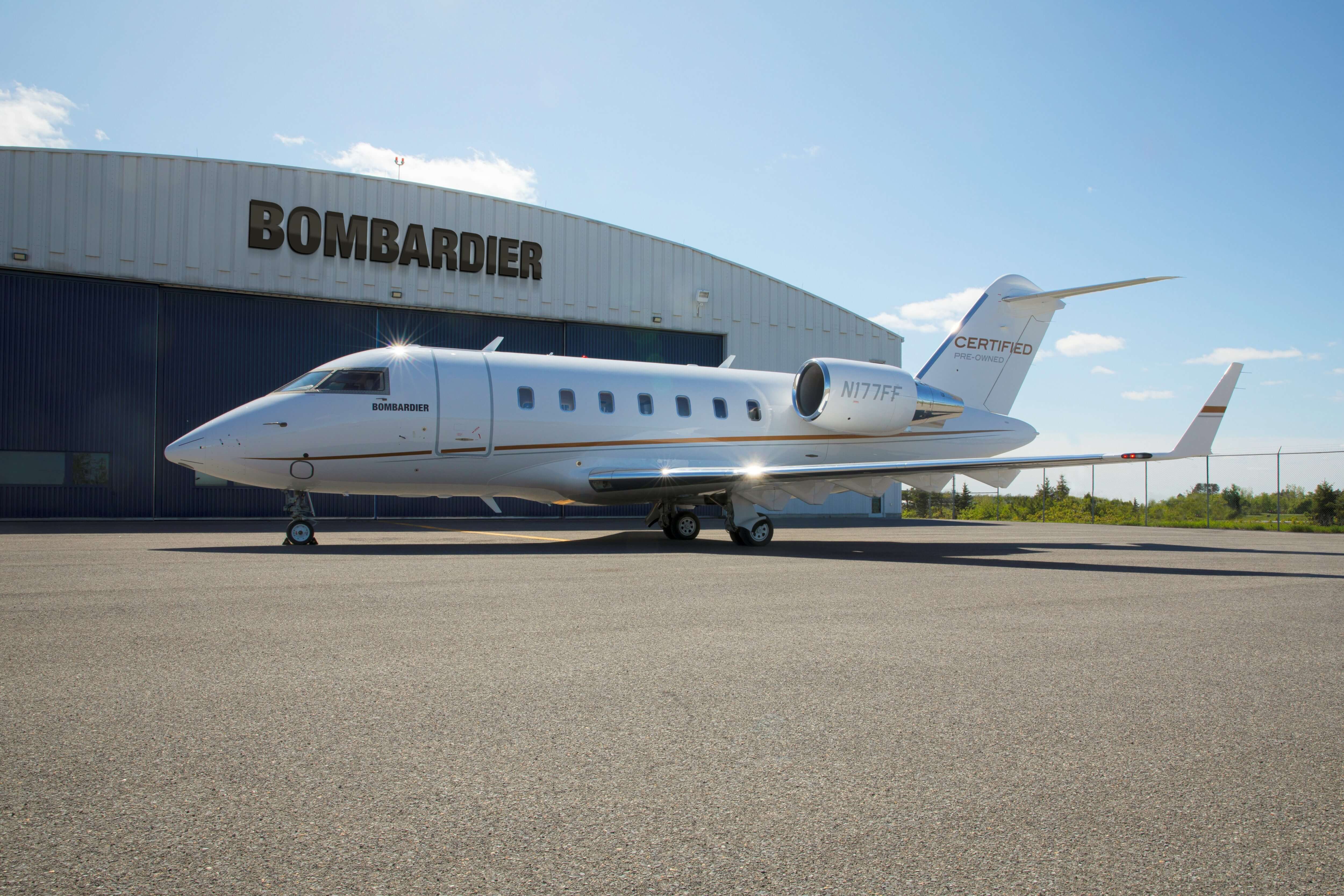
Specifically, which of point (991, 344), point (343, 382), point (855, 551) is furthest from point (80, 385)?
point (991, 344)

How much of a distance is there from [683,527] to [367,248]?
13.1 meters

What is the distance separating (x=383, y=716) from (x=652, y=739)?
108cm

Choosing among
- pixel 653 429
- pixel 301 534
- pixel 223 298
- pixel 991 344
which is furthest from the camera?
pixel 223 298

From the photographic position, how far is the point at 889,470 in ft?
43.3

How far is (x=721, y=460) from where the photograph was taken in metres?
15.4

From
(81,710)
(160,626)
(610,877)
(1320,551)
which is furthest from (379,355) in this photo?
(1320,551)

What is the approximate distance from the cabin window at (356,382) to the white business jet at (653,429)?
0.02 m

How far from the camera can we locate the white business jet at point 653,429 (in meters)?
12.0

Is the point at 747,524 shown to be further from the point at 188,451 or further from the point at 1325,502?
the point at 1325,502

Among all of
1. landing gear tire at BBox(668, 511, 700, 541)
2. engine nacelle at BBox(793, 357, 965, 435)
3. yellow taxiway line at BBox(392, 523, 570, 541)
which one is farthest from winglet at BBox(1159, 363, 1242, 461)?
yellow taxiway line at BBox(392, 523, 570, 541)

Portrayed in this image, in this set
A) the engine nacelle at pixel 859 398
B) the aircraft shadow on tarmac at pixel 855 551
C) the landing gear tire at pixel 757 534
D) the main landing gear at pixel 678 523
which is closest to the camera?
the aircraft shadow on tarmac at pixel 855 551

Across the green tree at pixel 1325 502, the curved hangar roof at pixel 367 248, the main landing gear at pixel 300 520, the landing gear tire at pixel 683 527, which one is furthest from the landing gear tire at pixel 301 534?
the green tree at pixel 1325 502

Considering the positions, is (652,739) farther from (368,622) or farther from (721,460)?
(721,460)

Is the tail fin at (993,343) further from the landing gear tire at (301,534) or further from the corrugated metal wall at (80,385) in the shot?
the corrugated metal wall at (80,385)
